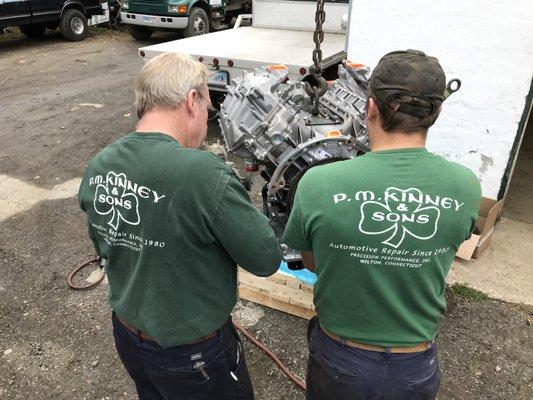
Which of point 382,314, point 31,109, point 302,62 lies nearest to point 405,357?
point 382,314

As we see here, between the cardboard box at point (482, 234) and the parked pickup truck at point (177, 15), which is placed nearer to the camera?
the cardboard box at point (482, 234)

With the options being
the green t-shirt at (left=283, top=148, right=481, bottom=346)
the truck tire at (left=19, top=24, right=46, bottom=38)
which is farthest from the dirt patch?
the truck tire at (left=19, top=24, right=46, bottom=38)

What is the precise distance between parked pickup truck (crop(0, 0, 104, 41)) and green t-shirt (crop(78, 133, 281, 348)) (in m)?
10.7

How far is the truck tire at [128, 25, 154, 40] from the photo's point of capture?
39.5 feet

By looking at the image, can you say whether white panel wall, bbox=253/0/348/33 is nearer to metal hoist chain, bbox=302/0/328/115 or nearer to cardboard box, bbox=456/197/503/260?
cardboard box, bbox=456/197/503/260

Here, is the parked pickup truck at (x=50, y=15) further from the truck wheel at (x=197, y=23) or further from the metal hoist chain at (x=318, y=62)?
the metal hoist chain at (x=318, y=62)

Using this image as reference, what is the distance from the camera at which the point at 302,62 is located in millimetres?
5203

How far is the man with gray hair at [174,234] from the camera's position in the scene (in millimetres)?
1489

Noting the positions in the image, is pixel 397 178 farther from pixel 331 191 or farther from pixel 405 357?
pixel 405 357

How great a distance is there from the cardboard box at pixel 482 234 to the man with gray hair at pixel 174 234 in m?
2.56

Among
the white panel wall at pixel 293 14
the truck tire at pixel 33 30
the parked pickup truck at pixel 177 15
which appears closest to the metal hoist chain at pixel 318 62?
the white panel wall at pixel 293 14

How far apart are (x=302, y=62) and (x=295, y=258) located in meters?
3.12

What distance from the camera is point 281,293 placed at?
3.21m

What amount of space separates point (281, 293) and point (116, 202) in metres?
1.88
